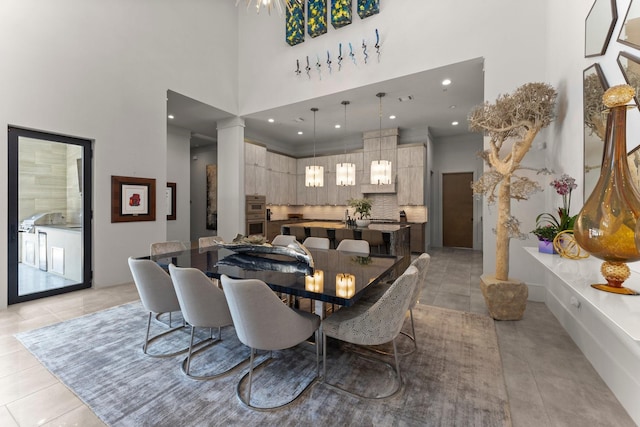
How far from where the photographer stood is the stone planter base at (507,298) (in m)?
3.01

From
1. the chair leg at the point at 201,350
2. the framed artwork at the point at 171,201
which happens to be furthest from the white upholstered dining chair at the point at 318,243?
the framed artwork at the point at 171,201

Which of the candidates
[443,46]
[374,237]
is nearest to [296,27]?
[443,46]

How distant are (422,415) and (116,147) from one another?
5.11m

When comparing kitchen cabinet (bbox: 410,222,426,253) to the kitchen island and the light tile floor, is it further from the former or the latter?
the light tile floor

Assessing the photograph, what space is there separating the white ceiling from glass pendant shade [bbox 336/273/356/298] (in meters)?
3.68

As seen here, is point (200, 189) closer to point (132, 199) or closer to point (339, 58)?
point (132, 199)

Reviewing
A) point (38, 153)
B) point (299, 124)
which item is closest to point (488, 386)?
→ point (38, 153)

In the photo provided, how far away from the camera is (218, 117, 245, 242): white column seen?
6.38 m

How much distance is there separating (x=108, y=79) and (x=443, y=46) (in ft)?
16.5

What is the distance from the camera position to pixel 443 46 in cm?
411

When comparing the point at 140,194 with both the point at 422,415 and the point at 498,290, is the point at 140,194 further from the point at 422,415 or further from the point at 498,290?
the point at 498,290

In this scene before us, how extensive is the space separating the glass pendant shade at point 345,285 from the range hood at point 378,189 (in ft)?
18.2

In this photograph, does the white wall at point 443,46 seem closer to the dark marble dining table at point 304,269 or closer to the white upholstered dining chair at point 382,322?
the dark marble dining table at point 304,269

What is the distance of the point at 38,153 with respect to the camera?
3.70 meters
